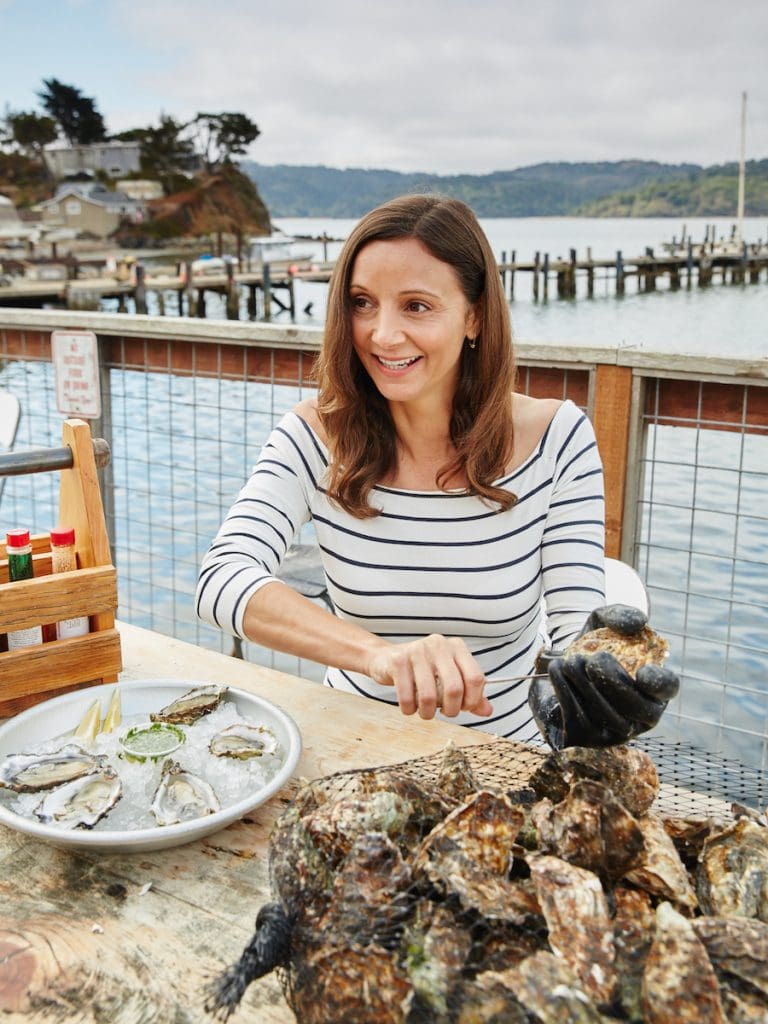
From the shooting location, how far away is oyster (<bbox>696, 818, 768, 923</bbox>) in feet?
2.61

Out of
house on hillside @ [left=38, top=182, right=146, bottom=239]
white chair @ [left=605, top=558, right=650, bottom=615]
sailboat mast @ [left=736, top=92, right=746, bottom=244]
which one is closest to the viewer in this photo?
white chair @ [left=605, top=558, right=650, bottom=615]

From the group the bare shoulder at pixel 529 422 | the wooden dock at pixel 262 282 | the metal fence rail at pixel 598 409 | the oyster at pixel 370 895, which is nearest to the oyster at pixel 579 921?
the oyster at pixel 370 895

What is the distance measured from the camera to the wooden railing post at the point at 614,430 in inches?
102

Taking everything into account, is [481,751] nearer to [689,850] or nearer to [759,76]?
[689,850]

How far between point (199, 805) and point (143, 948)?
0.22 m

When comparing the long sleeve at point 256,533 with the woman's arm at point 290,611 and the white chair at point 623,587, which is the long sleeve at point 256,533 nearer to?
the woman's arm at point 290,611

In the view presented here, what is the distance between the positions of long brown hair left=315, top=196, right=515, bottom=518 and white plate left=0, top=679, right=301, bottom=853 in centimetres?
62

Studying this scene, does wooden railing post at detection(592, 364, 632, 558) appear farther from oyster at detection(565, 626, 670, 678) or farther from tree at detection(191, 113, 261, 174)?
tree at detection(191, 113, 261, 174)

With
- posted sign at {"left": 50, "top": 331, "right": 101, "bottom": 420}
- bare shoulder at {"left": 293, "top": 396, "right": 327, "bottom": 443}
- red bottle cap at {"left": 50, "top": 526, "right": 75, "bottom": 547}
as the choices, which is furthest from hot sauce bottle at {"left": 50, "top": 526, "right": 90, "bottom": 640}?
posted sign at {"left": 50, "top": 331, "right": 101, "bottom": 420}

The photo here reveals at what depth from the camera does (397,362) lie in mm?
1826

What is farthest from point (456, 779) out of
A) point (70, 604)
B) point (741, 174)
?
point (741, 174)

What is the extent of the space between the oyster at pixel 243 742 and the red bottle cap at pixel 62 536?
1.36 ft

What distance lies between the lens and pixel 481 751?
1.26m

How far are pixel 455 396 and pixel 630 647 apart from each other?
98 centimetres
